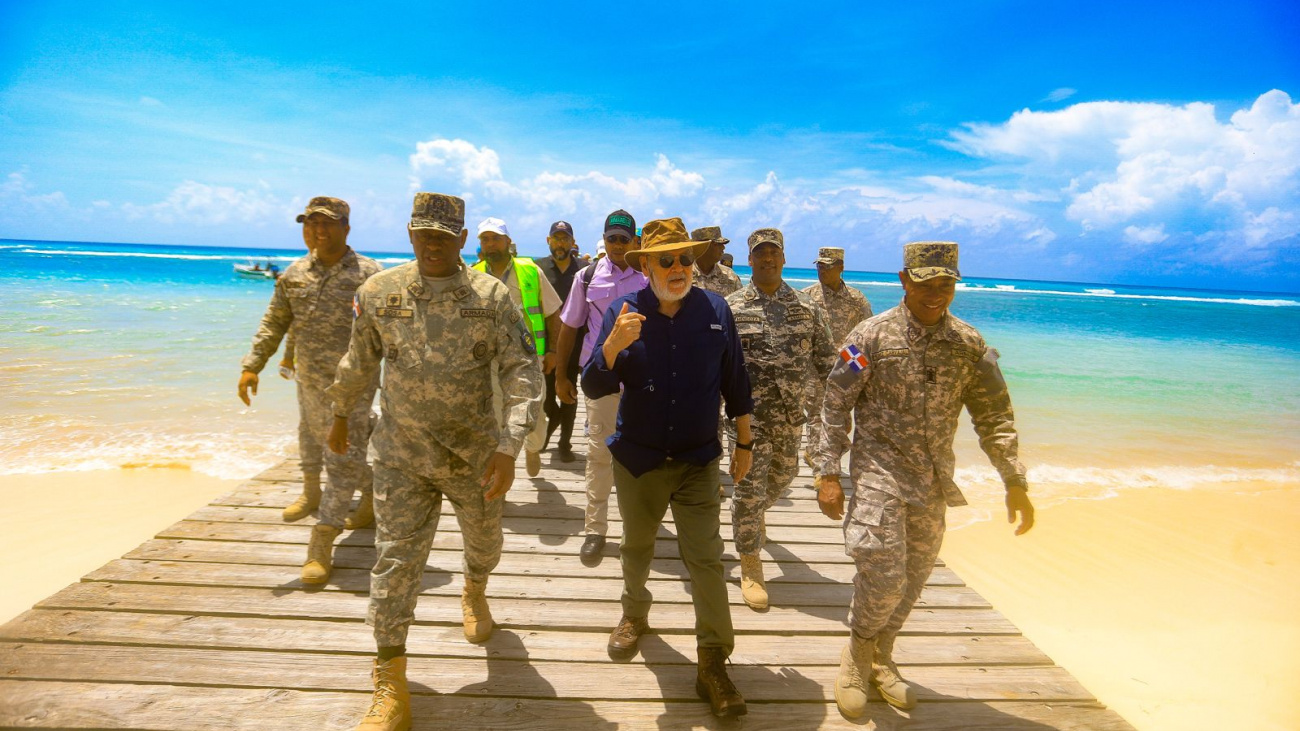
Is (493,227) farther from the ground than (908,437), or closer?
farther from the ground

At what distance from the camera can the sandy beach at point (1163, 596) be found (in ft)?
12.4

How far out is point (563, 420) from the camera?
6.50 meters

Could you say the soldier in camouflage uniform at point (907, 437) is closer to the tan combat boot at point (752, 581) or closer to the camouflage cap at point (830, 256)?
the tan combat boot at point (752, 581)

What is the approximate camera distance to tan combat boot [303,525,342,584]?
3.73 m

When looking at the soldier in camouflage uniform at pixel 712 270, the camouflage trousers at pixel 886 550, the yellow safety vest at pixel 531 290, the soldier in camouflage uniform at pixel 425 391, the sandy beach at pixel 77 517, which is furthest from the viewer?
the soldier in camouflage uniform at pixel 712 270

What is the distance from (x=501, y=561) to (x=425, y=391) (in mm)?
2032

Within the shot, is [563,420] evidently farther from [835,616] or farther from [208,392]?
[208,392]

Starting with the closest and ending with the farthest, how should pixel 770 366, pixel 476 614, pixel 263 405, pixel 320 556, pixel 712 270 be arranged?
pixel 476 614 < pixel 770 366 < pixel 320 556 < pixel 712 270 < pixel 263 405

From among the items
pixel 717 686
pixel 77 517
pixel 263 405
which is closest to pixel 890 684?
pixel 717 686

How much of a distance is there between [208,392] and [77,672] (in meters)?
9.07

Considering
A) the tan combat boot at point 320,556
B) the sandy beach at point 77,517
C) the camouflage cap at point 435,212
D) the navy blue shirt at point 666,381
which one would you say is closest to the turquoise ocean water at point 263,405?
the sandy beach at point 77,517

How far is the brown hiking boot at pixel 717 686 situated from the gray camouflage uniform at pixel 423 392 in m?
1.39

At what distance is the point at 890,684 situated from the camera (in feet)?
9.73

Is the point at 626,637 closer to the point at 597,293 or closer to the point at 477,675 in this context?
the point at 477,675
